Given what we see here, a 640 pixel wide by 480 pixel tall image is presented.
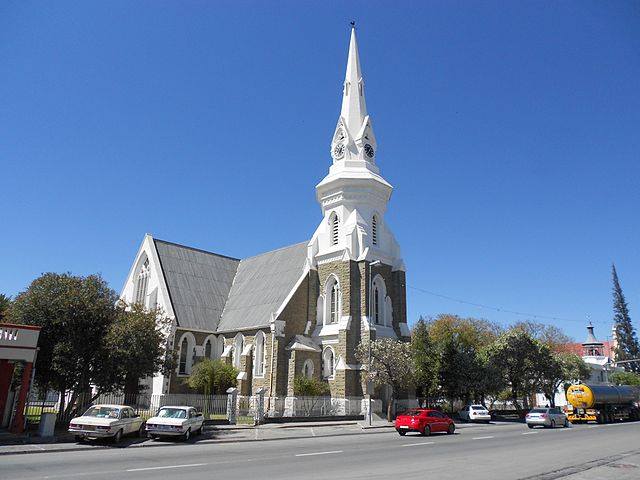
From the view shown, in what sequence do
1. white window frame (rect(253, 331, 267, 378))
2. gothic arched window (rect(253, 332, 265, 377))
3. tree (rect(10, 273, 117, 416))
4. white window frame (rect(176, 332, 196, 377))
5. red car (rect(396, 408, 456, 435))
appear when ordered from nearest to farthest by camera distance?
tree (rect(10, 273, 117, 416)), red car (rect(396, 408, 456, 435)), white window frame (rect(253, 331, 267, 378)), gothic arched window (rect(253, 332, 265, 377)), white window frame (rect(176, 332, 196, 377))

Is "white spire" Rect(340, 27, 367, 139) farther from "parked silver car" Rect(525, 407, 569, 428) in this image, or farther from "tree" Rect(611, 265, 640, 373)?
"tree" Rect(611, 265, 640, 373)

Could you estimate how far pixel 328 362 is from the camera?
34938 mm

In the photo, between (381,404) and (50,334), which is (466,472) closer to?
(50,334)

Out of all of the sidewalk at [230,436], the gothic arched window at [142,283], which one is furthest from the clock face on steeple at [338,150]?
the sidewalk at [230,436]

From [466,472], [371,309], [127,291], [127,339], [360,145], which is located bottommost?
[466,472]

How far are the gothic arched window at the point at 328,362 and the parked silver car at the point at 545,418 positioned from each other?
12.6 meters

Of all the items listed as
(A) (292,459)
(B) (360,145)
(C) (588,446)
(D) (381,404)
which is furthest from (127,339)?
(B) (360,145)

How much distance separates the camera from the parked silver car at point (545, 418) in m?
30.1

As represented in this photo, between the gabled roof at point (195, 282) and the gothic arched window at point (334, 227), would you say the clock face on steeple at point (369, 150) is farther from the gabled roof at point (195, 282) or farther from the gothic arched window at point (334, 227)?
the gabled roof at point (195, 282)

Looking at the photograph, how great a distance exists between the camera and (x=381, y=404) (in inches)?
1325

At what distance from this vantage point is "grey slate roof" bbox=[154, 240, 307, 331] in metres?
38.4

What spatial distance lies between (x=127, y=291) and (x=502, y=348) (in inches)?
1283

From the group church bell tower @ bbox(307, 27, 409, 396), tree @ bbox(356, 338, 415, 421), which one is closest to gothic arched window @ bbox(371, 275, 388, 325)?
church bell tower @ bbox(307, 27, 409, 396)

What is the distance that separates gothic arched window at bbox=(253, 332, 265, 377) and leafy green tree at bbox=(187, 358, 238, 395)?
1612 millimetres
